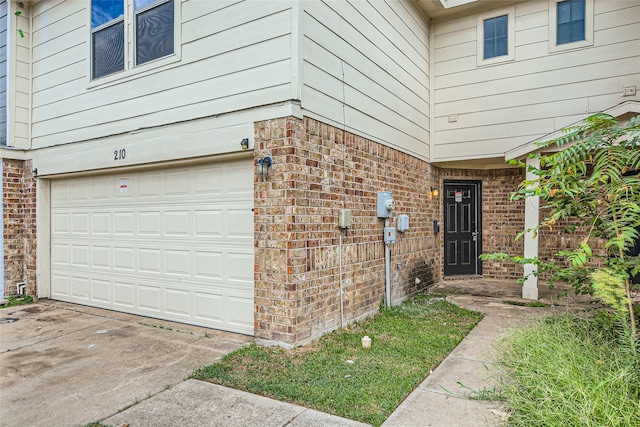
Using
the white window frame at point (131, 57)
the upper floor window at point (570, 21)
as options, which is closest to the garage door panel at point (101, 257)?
the white window frame at point (131, 57)

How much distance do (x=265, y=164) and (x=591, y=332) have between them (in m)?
3.50

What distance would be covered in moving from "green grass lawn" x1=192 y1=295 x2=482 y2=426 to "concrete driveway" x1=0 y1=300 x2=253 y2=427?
16.9 inches

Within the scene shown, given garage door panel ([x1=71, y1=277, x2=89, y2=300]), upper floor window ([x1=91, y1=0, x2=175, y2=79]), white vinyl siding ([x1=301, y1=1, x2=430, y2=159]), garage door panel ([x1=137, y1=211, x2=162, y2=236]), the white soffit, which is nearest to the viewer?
white vinyl siding ([x1=301, y1=1, x2=430, y2=159])

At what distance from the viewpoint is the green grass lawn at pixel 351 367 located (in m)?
2.99

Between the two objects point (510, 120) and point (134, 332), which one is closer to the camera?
point (134, 332)

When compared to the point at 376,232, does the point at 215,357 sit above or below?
below

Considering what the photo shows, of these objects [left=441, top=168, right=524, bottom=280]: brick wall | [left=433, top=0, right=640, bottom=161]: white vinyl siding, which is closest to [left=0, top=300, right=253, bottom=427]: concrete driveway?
[left=433, top=0, right=640, bottom=161]: white vinyl siding

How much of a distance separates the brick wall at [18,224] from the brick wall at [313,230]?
493 centimetres

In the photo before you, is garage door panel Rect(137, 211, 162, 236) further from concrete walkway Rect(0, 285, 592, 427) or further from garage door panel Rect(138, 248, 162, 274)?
concrete walkway Rect(0, 285, 592, 427)

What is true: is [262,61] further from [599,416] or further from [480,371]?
[599,416]

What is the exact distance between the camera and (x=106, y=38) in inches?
227

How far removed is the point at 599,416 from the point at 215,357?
3147 millimetres

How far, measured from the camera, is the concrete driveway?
2.97 meters

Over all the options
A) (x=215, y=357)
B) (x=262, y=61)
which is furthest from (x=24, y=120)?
(x=215, y=357)
